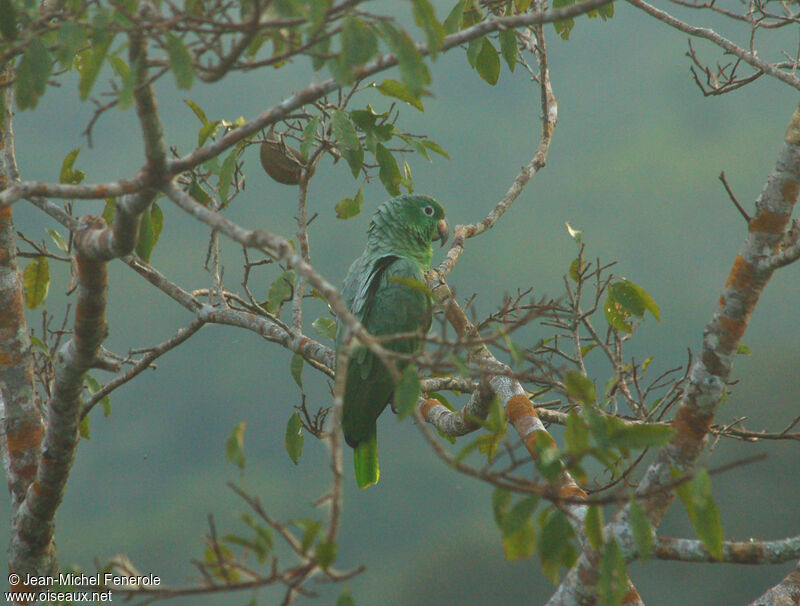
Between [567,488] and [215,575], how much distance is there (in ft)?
4.22

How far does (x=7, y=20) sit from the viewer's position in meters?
2.24

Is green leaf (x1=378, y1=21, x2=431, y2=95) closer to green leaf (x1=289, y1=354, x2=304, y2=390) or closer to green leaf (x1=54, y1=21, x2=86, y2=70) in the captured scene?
green leaf (x1=54, y1=21, x2=86, y2=70)

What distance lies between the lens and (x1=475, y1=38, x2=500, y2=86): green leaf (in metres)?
2.90

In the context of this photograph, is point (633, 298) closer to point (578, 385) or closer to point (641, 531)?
point (578, 385)

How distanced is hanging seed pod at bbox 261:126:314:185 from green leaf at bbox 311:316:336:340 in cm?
65

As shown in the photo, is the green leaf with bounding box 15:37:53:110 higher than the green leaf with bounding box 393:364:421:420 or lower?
higher

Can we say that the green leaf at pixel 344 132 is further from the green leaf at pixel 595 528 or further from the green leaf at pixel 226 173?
the green leaf at pixel 595 528

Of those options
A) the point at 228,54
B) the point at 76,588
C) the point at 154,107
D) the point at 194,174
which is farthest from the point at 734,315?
the point at 194,174

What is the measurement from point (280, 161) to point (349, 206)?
1.22ft

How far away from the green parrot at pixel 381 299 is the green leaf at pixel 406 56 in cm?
199

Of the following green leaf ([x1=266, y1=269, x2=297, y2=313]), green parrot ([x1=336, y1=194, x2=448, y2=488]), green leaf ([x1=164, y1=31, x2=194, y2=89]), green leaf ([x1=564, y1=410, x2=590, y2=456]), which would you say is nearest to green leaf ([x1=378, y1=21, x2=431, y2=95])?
green leaf ([x1=164, y1=31, x2=194, y2=89])

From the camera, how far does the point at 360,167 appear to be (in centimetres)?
271

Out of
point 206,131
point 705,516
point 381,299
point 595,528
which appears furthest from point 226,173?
point 705,516

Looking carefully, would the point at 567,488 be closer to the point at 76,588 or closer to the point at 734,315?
the point at 734,315
